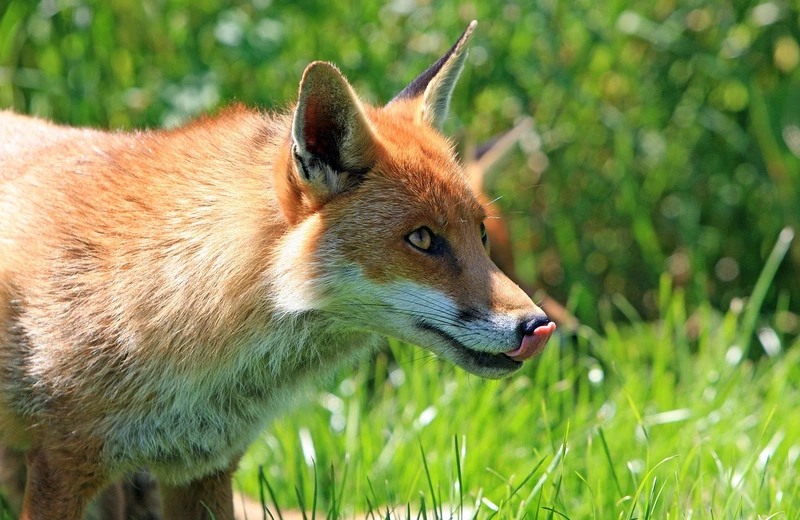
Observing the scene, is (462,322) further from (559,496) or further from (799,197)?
(799,197)

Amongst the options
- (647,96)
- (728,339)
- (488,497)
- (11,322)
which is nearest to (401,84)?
(647,96)

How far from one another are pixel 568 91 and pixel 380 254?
11.8 feet

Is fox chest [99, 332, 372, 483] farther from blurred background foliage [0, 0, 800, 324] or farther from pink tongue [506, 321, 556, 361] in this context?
blurred background foliage [0, 0, 800, 324]

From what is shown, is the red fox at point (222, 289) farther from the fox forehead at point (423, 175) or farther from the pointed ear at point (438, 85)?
the pointed ear at point (438, 85)

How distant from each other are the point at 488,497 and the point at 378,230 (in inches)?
58.5

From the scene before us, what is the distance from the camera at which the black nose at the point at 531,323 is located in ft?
10.1

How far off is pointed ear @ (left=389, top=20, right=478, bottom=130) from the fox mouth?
992mm

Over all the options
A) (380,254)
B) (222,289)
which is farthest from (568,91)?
(222,289)

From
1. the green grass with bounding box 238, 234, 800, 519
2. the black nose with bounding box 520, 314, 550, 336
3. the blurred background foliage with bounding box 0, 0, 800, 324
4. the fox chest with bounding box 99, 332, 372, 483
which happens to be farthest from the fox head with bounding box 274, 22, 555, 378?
the blurred background foliage with bounding box 0, 0, 800, 324

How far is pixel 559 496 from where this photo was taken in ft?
12.3

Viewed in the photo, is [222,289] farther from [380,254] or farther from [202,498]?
[202,498]

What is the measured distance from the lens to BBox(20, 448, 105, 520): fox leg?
321cm

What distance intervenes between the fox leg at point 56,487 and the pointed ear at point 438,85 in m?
1.84

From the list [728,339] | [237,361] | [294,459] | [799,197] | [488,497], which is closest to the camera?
[237,361]
